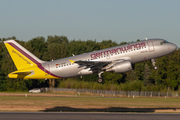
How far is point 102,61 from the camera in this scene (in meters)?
47.7

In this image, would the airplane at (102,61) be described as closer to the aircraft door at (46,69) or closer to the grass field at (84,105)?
the aircraft door at (46,69)

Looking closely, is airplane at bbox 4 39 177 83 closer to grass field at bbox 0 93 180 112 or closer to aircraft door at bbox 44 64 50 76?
aircraft door at bbox 44 64 50 76

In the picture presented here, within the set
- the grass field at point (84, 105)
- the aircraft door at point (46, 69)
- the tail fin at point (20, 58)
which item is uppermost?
the tail fin at point (20, 58)

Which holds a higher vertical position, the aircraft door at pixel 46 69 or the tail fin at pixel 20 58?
the tail fin at pixel 20 58

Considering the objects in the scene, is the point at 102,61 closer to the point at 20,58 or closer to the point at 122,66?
the point at 122,66

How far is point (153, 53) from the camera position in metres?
47.3

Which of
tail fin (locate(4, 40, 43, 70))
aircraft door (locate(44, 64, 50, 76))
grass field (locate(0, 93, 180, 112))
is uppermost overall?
tail fin (locate(4, 40, 43, 70))

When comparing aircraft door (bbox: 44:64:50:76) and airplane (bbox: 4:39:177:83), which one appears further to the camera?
aircraft door (bbox: 44:64:50:76)

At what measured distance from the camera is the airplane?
47.3m

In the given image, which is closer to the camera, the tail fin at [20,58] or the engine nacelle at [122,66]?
the engine nacelle at [122,66]

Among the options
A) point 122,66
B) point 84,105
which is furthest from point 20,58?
point 122,66

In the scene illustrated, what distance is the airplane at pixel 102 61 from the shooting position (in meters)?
47.3

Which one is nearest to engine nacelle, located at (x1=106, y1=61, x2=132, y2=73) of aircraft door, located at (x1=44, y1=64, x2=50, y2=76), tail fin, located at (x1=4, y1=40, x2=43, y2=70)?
aircraft door, located at (x1=44, y1=64, x2=50, y2=76)

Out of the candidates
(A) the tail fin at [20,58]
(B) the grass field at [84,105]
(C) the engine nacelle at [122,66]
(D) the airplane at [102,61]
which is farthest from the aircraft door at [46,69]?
(C) the engine nacelle at [122,66]
